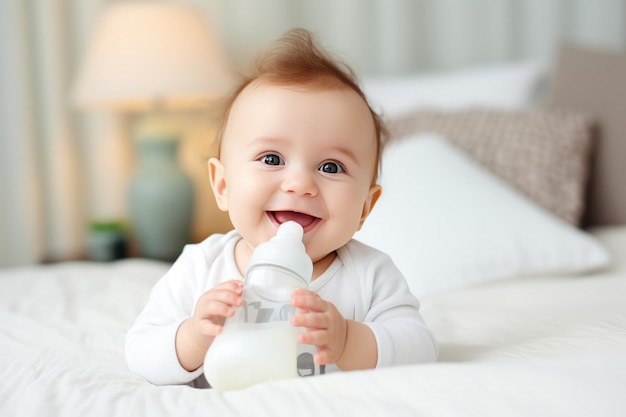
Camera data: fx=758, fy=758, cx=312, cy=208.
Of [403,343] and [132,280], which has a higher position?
[403,343]

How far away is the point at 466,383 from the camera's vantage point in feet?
2.26

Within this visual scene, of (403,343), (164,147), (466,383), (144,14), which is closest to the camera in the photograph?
(466,383)

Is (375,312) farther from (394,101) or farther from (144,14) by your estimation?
(144,14)

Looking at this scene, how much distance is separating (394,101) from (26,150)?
141 cm

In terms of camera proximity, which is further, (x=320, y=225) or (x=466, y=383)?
(x=320, y=225)

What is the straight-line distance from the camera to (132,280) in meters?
1.60

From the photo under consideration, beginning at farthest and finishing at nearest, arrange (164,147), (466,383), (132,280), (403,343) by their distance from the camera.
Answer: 1. (164,147)
2. (132,280)
3. (403,343)
4. (466,383)

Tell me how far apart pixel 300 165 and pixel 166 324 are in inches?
9.9

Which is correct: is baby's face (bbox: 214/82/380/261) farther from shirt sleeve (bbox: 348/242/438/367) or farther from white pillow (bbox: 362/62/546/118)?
white pillow (bbox: 362/62/546/118)

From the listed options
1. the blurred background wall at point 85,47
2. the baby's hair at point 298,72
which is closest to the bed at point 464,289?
the baby's hair at point 298,72

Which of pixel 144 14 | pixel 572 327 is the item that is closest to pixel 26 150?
pixel 144 14

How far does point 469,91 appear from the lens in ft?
7.30

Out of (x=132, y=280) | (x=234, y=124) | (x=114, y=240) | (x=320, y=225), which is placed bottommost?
(x=114, y=240)

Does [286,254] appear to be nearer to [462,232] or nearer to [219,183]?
[219,183]
